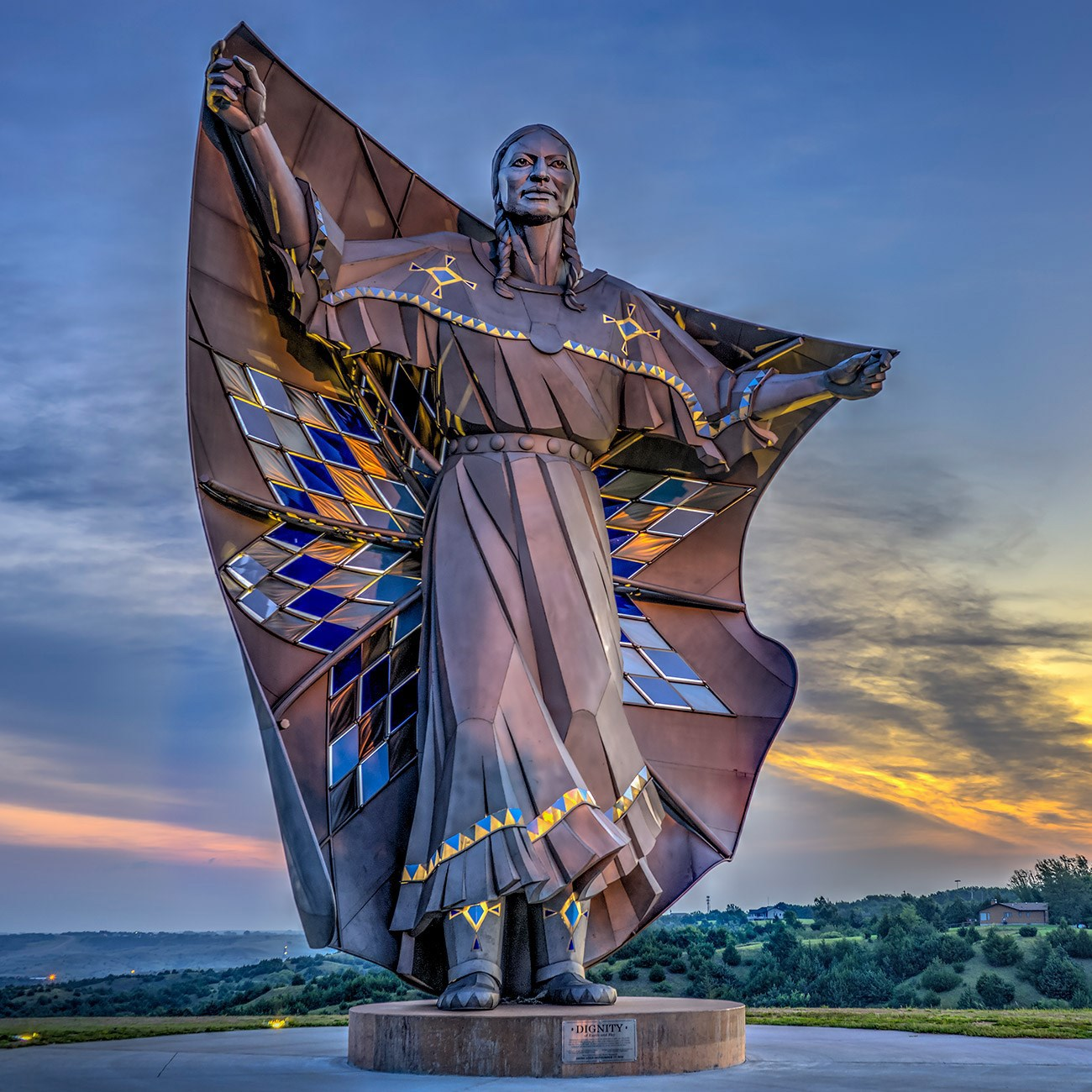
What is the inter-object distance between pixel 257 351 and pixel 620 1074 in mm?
5911

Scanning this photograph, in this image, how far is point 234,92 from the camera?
8281 mm

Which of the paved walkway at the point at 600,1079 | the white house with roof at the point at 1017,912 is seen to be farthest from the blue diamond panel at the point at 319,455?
the white house with roof at the point at 1017,912

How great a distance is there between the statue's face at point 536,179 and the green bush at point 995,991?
13.2 m

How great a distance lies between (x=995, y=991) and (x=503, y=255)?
1332cm

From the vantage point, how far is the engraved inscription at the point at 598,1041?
295 inches

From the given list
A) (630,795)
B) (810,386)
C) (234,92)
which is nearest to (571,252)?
(810,386)

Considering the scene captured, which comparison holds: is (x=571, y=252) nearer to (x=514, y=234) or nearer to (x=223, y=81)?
(x=514, y=234)

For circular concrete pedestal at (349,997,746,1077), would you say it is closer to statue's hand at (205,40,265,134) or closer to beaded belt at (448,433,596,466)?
beaded belt at (448,433,596,466)

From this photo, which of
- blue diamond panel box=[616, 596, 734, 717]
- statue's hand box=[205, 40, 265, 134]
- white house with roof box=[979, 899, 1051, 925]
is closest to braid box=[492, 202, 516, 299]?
→ statue's hand box=[205, 40, 265, 134]

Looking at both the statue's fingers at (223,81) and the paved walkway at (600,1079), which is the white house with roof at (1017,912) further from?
the statue's fingers at (223,81)

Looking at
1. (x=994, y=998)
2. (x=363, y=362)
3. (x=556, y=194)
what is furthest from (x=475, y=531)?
(x=994, y=998)

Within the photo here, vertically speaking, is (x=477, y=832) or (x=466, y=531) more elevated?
(x=466, y=531)

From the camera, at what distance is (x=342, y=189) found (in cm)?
1014

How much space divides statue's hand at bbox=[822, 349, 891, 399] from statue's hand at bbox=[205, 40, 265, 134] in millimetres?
4759
